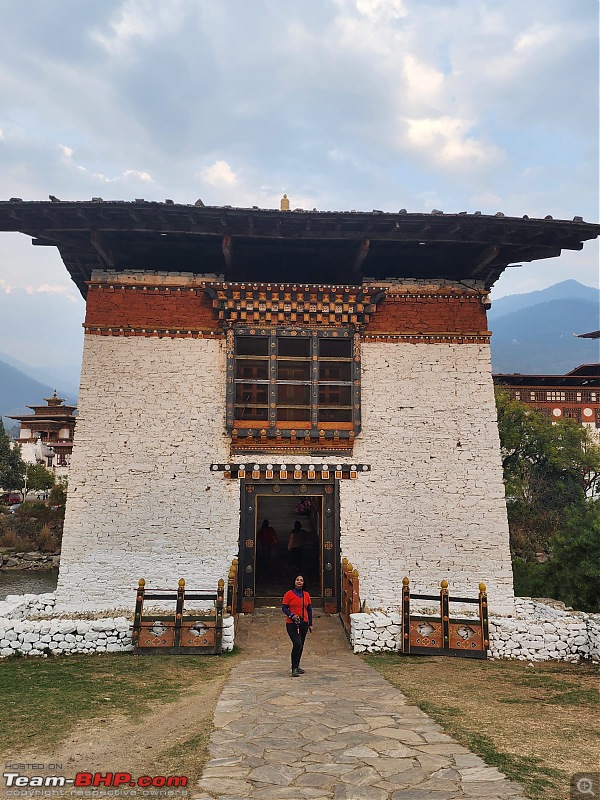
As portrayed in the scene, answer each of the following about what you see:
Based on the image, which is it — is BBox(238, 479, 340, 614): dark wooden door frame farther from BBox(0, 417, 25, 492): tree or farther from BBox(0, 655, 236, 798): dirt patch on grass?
BBox(0, 417, 25, 492): tree

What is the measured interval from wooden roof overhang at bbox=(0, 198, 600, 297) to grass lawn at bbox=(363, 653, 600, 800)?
24.4 feet

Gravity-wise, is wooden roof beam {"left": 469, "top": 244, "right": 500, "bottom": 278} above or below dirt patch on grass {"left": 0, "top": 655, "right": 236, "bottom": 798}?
above

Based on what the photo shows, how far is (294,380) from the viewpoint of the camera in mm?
10891

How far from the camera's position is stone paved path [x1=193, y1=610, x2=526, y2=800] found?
12.0ft

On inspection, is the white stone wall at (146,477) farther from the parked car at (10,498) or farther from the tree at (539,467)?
the parked car at (10,498)

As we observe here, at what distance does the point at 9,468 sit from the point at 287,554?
3265 cm

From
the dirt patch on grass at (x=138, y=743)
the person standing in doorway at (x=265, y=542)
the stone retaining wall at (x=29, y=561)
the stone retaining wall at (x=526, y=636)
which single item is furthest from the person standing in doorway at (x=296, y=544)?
the stone retaining wall at (x=29, y=561)

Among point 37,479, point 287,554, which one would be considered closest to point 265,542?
point 287,554

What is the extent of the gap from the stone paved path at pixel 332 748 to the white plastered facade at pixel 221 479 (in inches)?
140

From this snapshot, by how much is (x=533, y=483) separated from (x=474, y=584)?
2016 cm

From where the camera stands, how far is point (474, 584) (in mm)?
10242

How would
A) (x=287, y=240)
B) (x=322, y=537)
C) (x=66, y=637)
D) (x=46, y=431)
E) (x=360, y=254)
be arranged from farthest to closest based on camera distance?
(x=46, y=431)
(x=287, y=240)
(x=360, y=254)
(x=322, y=537)
(x=66, y=637)

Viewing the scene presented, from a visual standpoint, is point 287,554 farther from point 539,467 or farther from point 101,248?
point 539,467

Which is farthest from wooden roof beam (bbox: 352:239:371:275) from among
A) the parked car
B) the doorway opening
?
the parked car
